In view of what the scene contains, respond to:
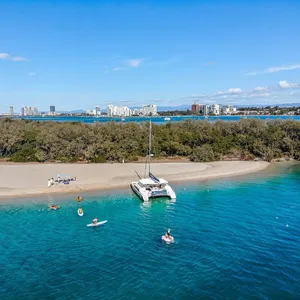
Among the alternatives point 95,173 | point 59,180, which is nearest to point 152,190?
point 59,180

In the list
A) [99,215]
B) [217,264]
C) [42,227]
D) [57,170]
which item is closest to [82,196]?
[99,215]

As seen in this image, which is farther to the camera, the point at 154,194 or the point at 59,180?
the point at 59,180

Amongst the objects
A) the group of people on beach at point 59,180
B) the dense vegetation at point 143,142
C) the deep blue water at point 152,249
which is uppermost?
the dense vegetation at point 143,142

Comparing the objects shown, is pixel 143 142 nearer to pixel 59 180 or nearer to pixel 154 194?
pixel 59 180

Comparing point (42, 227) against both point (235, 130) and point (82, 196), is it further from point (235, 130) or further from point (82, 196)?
point (235, 130)

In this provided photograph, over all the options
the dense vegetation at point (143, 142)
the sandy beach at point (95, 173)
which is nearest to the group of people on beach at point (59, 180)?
the sandy beach at point (95, 173)

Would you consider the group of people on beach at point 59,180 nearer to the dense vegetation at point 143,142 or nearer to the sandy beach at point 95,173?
the sandy beach at point 95,173
